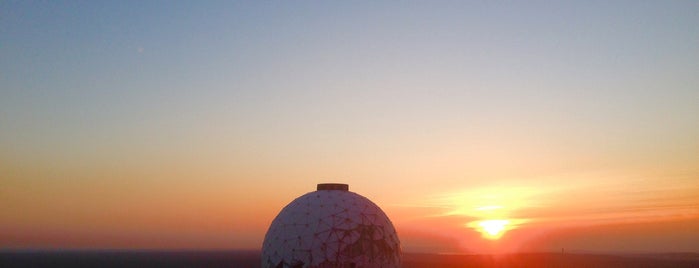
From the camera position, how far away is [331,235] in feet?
60.3

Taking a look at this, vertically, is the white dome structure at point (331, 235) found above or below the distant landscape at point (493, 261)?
above

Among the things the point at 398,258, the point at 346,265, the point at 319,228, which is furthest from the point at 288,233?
the point at 398,258

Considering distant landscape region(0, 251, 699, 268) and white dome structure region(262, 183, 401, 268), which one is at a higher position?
white dome structure region(262, 183, 401, 268)

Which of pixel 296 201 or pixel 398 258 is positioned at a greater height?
pixel 296 201

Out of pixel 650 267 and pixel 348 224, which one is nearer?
pixel 348 224

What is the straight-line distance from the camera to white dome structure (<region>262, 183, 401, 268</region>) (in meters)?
18.1

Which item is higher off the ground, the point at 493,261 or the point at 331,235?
the point at 331,235

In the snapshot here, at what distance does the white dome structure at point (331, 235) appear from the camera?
1809 centimetres

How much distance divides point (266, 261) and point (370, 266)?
170 inches

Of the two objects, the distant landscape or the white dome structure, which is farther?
the distant landscape

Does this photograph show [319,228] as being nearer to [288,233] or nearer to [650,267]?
[288,233]

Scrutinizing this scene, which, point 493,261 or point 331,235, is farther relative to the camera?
point 493,261

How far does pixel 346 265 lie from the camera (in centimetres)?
1783

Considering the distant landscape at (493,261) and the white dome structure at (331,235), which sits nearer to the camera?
the white dome structure at (331,235)
